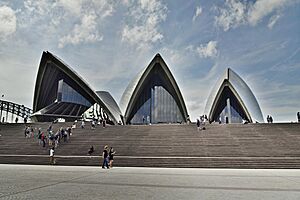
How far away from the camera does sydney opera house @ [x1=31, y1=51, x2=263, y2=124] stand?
43625mm

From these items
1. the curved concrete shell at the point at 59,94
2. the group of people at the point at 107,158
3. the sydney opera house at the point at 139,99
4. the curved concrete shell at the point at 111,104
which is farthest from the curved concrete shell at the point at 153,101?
the group of people at the point at 107,158

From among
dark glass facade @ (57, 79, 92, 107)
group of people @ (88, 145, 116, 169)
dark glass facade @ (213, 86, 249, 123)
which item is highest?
dark glass facade @ (57, 79, 92, 107)

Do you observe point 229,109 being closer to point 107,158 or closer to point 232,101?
point 232,101

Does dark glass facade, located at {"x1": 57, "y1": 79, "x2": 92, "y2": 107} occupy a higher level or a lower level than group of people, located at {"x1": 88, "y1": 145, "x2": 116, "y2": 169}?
higher

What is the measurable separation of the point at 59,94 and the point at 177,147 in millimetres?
34919

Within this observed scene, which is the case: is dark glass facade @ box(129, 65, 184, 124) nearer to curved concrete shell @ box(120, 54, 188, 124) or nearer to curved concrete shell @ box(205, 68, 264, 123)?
curved concrete shell @ box(120, 54, 188, 124)

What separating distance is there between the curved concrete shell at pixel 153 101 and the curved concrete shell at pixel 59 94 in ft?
13.2

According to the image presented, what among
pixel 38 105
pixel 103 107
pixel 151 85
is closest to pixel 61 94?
pixel 38 105

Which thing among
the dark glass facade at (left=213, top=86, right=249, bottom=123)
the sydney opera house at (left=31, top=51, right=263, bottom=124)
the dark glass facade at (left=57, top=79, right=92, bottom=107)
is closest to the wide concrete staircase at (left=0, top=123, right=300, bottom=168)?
the sydney opera house at (left=31, top=51, right=263, bottom=124)

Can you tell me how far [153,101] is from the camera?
46.7m

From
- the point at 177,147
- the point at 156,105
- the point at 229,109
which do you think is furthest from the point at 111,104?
the point at 177,147

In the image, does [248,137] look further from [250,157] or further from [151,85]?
[151,85]

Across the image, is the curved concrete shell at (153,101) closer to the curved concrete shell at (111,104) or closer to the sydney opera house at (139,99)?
the sydney opera house at (139,99)

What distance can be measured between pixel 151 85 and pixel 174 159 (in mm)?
32936
